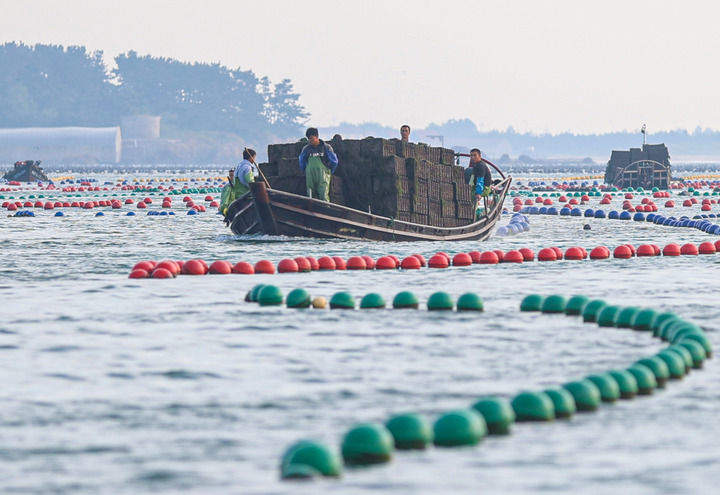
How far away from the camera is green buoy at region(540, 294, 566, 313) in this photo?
50.3 feet

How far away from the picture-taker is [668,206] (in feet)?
153

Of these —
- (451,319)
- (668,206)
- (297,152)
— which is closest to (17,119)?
(668,206)

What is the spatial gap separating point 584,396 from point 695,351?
8.08ft

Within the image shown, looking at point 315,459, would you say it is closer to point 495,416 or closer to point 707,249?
point 495,416

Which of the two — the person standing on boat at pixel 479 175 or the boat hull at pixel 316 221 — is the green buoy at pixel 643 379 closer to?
the boat hull at pixel 316 221

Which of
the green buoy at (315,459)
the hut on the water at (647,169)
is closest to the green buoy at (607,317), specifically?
the green buoy at (315,459)

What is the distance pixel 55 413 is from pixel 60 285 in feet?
32.3

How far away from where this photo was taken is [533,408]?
30.5 feet

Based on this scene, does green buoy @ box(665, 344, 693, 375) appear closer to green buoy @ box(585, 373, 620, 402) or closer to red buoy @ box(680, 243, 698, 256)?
green buoy @ box(585, 373, 620, 402)

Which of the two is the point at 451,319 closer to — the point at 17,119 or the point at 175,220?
the point at 175,220

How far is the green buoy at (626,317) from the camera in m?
14.1

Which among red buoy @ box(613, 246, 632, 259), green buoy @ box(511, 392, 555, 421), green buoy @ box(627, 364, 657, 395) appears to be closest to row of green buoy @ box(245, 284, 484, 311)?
green buoy @ box(627, 364, 657, 395)

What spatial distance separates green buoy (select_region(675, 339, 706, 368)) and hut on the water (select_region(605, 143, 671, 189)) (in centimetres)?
5513

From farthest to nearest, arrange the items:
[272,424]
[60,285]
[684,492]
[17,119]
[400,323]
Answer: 1. [17,119]
2. [60,285]
3. [400,323]
4. [272,424]
5. [684,492]
